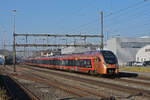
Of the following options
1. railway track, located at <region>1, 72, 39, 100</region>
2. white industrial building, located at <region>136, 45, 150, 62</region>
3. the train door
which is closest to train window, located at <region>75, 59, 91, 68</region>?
the train door

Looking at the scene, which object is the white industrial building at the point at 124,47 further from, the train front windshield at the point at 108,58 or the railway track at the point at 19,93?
the railway track at the point at 19,93

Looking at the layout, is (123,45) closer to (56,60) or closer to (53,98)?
(56,60)

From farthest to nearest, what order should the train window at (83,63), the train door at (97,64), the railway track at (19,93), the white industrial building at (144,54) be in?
1. the white industrial building at (144,54)
2. the train window at (83,63)
3. the train door at (97,64)
4. the railway track at (19,93)

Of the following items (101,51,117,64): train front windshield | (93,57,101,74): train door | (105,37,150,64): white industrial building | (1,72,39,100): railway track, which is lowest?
(1,72,39,100): railway track

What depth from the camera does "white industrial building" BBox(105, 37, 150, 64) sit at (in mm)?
74312

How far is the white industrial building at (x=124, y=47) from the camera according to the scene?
74.3 metres

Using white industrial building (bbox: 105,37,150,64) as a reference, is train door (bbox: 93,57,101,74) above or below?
below

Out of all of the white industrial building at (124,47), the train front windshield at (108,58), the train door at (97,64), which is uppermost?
the white industrial building at (124,47)

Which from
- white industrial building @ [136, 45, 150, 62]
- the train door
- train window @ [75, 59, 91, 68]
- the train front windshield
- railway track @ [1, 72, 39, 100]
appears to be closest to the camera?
railway track @ [1, 72, 39, 100]

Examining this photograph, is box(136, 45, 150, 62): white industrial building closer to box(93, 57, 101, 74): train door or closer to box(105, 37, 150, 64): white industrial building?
box(105, 37, 150, 64): white industrial building

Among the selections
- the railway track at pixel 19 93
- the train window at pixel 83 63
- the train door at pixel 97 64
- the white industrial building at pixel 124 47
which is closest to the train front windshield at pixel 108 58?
the train door at pixel 97 64

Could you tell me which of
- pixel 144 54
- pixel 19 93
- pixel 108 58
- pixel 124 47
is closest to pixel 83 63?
pixel 108 58

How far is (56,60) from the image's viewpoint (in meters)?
44.7

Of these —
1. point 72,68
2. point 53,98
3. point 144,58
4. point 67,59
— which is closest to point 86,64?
point 72,68
